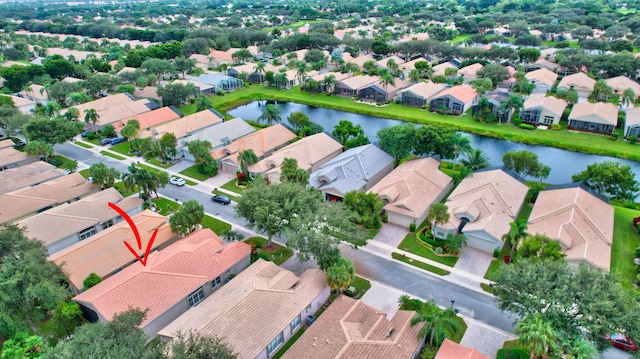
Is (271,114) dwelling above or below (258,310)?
below

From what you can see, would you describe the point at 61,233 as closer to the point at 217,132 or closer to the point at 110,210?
the point at 110,210

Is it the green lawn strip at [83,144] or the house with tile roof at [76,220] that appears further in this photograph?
the green lawn strip at [83,144]

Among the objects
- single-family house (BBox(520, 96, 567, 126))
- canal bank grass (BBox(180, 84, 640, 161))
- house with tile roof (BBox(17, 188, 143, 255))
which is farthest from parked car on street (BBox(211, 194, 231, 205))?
single-family house (BBox(520, 96, 567, 126))

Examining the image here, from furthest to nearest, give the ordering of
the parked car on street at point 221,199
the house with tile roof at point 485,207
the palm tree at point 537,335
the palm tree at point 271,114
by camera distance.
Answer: the palm tree at point 271,114 < the parked car on street at point 221,199 < the house with tile roof at point 485,207 < the palm tree at point 537,335

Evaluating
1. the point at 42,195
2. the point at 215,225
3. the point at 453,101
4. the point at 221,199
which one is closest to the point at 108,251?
the point at 215,225

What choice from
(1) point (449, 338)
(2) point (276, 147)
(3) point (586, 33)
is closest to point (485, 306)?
(1) point (449, 338)

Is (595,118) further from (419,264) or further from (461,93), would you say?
(419,264)

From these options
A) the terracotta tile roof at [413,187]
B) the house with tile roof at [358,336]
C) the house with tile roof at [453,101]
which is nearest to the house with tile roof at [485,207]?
the terracotta tile roof at [413,187]

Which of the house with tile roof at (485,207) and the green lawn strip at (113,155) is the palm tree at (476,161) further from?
the green lawn strip at (113,155)
